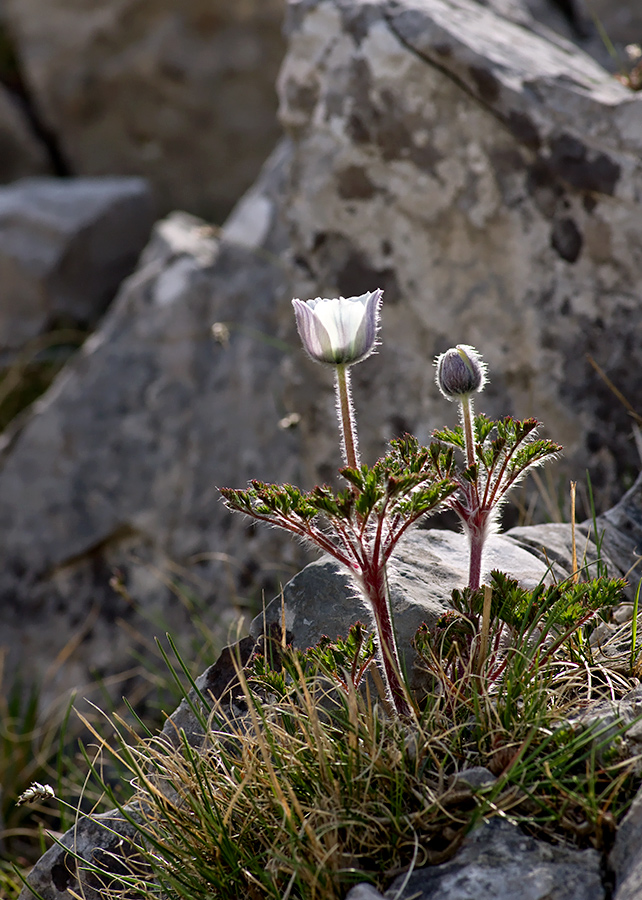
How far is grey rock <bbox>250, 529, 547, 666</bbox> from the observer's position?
1842mm

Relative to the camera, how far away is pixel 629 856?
1.31 meters

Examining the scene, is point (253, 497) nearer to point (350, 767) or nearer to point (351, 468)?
point (351, 468)

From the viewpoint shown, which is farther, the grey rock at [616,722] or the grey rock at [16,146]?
the grey rock at [16,146]

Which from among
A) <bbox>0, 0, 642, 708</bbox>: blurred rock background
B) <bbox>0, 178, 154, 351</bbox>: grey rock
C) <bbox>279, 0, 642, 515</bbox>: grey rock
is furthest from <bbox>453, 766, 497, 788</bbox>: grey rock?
<bbox>0, 178, 154, 351</bbox>: grey rock

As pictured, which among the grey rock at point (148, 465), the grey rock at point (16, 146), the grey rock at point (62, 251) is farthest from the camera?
the grey rock at point (16, 146)

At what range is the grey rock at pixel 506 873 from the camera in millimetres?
1302

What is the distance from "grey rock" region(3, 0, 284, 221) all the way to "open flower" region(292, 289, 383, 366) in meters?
6.26

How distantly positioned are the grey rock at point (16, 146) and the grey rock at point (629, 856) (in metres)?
7.64

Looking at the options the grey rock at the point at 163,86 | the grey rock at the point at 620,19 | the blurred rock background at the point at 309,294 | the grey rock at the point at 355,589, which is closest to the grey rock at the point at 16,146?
the grey rock at the point at 163,86

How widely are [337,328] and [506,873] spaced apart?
0.95 meters

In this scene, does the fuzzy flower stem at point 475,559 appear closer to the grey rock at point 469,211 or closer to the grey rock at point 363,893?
the grey rock at point 363,893

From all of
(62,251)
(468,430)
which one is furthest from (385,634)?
(62,251)

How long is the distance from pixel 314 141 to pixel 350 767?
258cm

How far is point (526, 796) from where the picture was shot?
1.39 m
